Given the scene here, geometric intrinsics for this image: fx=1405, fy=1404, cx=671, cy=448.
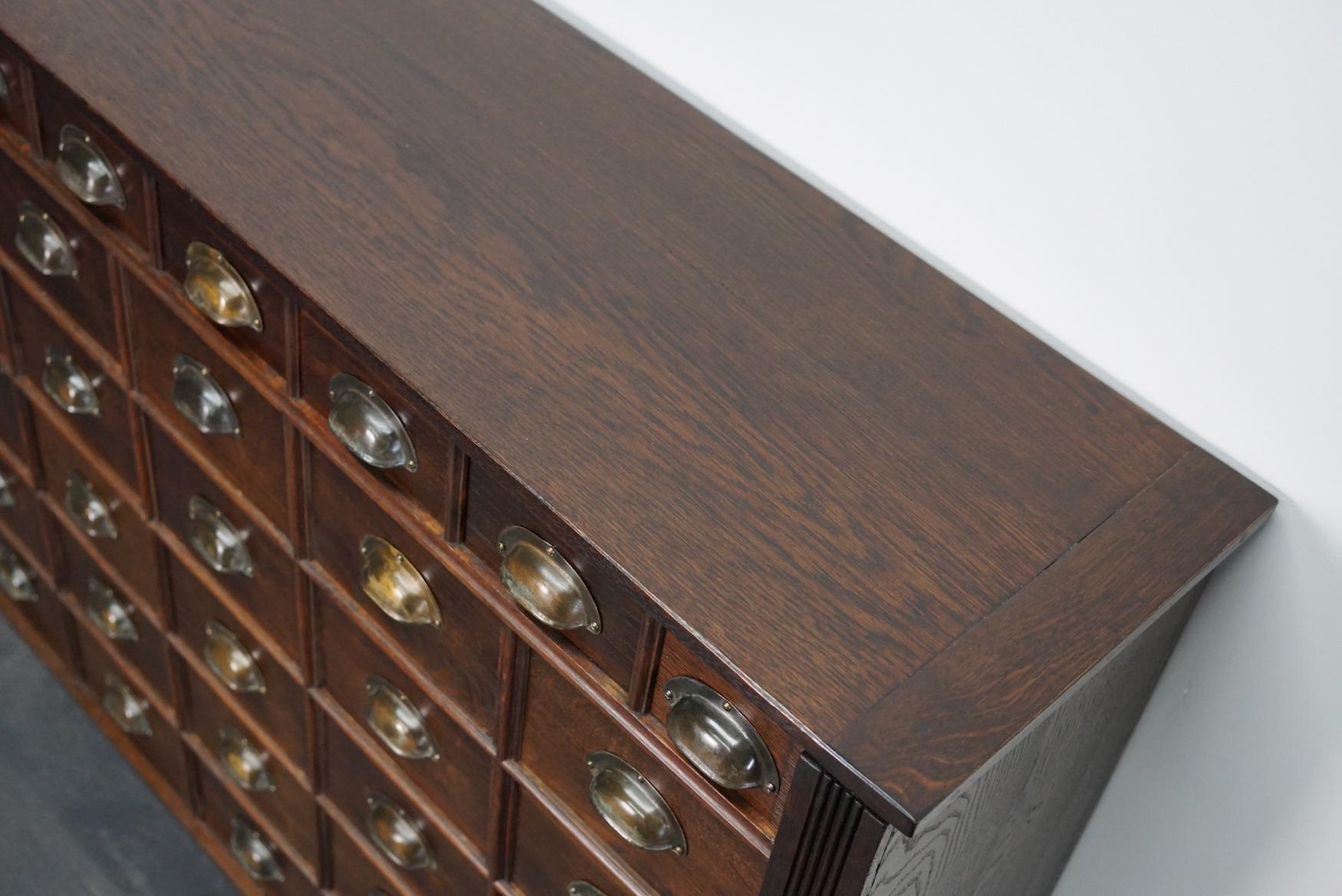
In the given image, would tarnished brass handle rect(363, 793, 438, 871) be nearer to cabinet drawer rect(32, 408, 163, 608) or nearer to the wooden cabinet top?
cabinet drawer rect(32, 408, 163, 608)

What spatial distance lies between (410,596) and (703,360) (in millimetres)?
229

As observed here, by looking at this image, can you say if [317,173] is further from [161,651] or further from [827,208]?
[161,651]

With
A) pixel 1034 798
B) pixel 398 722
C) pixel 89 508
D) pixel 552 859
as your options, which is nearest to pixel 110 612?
pixel 89 508

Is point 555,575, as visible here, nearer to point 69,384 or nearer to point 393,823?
point 393,823

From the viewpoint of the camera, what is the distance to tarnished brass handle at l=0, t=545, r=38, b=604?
1447mm

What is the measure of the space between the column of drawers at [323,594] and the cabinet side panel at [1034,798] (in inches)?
3.2

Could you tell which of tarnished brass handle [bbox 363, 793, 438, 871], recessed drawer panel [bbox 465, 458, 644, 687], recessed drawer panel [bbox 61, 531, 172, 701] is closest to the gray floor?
recessed drawer panel [bbox 61, 531, 172, 701]

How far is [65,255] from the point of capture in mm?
1015

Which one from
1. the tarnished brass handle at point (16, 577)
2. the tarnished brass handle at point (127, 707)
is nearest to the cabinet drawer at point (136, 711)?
the tarnished brass handle at point (127, 707)

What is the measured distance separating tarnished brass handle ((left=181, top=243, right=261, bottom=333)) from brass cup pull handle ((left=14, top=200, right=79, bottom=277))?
20cm

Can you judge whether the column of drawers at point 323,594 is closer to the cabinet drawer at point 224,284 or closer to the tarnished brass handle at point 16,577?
the cabinet drawer at point 224,284

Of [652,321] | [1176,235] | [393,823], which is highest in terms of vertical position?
[1176,235]

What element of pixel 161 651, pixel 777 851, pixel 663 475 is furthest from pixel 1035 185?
pixel 161 651

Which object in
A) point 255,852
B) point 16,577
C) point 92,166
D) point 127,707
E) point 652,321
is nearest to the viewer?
point 652,321
